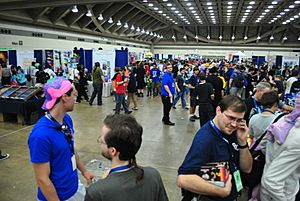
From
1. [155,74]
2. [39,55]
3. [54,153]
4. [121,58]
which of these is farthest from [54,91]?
[39,55]

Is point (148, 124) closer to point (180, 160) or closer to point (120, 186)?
point (180, 160)

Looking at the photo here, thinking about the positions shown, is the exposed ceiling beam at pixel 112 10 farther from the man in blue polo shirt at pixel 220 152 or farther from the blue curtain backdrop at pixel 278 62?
the man in blue polo shirt at pixel 220 152

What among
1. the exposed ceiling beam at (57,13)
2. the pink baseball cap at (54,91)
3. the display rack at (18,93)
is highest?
the exposed ceiling beam at (57,13)

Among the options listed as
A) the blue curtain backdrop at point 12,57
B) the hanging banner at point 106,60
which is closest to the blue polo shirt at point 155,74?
the hanging banner at point 106,60

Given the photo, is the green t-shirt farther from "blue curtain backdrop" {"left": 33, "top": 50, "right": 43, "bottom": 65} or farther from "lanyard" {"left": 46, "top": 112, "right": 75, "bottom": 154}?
"lanyard" {"left": 46, "top": 112, "right": 75, "bottom": 154}

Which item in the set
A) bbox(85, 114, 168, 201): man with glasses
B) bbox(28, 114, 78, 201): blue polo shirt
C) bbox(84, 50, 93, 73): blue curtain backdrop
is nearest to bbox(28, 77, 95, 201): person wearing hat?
bbox(28, 114, 78, 201): blue polo shirt

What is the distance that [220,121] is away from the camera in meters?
1.61

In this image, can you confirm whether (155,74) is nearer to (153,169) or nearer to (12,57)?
(12,57)

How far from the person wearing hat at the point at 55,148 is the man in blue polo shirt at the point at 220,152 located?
801 mm

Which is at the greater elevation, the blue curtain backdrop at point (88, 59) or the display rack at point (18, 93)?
the blue curtain backdrop at point (88, 59)

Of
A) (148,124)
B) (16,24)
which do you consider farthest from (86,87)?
(16,24)

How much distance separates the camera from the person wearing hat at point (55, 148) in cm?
156

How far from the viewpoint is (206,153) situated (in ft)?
4.91

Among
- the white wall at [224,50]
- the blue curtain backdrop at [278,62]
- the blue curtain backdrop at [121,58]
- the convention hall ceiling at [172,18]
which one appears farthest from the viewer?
the white wall at [224,50]
